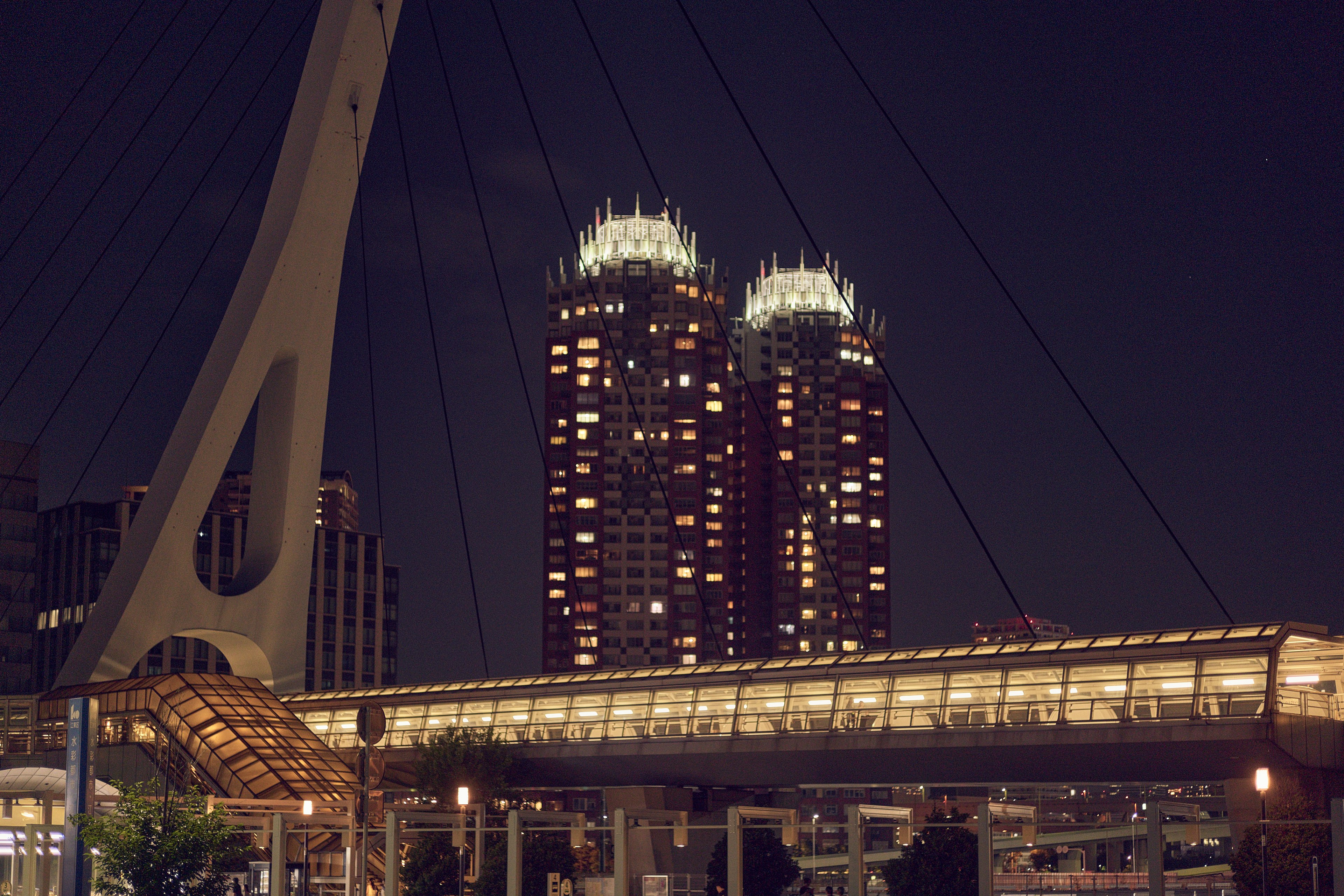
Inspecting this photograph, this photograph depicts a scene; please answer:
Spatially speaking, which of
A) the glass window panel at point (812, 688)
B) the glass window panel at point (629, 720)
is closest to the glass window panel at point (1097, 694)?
the glass window panel at point (812, 688)

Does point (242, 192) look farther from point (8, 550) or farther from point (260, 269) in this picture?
point (8, 550)

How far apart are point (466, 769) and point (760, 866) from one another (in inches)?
488

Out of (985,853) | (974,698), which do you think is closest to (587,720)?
(974,698)

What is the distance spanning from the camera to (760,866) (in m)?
47.9

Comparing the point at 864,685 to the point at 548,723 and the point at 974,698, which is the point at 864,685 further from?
the point at 548,723

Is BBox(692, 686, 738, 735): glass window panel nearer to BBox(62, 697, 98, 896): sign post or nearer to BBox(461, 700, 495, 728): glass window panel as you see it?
BBox(461, 700, 495, 728): glass window panel

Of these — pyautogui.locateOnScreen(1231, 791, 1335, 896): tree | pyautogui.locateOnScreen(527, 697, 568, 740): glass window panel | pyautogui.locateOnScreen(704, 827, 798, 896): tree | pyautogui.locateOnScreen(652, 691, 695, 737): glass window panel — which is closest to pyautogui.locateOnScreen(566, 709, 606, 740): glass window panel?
pyautogui.locateOnScreen(527, 697, 568, 740): glass window panel

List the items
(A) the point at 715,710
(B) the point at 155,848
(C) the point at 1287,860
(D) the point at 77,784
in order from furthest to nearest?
(A) the point at 715,710 < (C) the point at 1287,860 < (B) the point at 155,848 < (D) the point at 77,784

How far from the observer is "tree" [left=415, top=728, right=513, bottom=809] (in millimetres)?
54750

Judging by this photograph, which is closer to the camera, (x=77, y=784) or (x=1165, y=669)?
(x=77, y=784)

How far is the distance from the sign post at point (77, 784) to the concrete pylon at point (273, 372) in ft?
71.7

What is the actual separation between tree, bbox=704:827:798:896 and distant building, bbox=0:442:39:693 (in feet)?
447

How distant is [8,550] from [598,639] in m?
69.9

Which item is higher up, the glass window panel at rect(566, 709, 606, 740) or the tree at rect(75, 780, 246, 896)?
the glass window panel at rect(566, 709, 606, 740)
